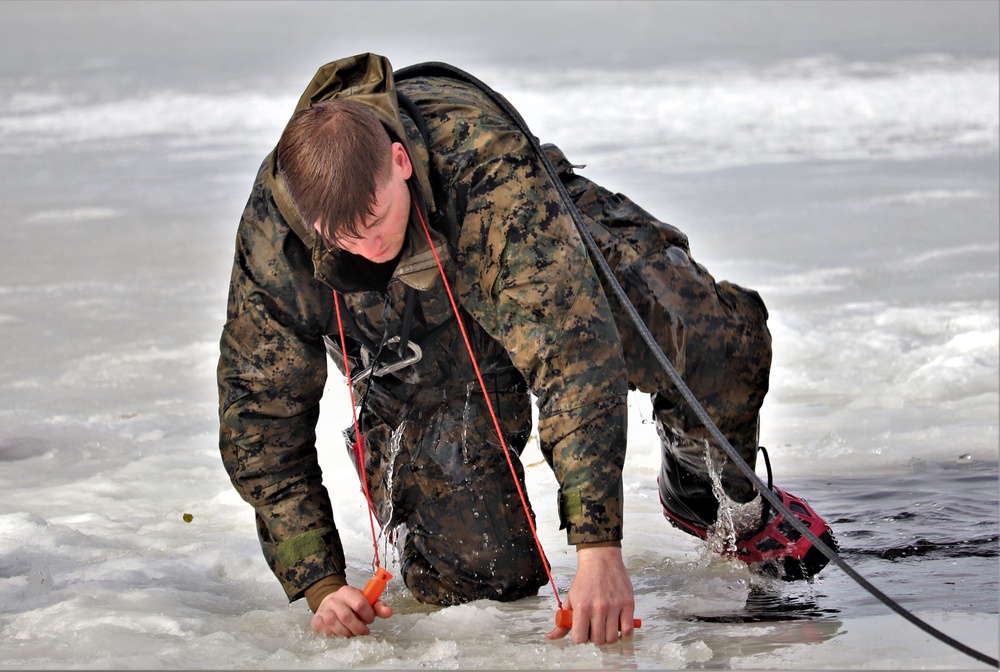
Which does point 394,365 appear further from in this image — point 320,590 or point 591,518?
point 591,518

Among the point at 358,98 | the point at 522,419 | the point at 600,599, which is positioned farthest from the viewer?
the point at 522,419

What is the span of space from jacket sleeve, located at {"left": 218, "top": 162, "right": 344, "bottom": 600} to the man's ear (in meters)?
0.29

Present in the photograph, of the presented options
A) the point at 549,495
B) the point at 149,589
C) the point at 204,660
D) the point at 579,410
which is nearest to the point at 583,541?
the point at 579,410

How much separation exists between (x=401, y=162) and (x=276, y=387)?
0.55 meters

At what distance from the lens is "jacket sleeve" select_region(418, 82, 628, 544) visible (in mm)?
2326

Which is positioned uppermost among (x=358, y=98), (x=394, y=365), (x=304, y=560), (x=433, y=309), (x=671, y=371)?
(x=358, y=98)

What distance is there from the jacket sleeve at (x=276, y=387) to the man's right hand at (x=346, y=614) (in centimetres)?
9

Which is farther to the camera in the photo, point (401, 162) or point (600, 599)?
point (401, 162)

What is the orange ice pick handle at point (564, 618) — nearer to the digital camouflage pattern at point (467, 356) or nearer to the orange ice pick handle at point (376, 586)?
the digital camouflage pattern at point (467, 356)

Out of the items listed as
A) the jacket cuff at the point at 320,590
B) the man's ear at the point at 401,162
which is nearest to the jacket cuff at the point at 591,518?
the jacket cuff at the point at 320,590

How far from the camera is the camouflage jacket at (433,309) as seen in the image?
2.35 meters

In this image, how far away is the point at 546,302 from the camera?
2.38m

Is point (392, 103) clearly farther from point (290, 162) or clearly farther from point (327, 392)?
point (327, 392)

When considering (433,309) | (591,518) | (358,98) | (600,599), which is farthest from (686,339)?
(358,98)
